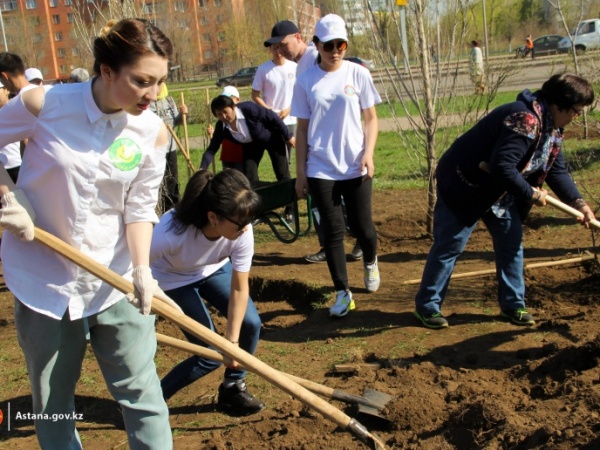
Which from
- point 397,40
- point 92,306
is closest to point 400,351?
point 92,306

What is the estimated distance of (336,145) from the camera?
16.5 feet

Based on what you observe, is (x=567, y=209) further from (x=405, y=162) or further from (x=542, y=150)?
(x=405, y=162)

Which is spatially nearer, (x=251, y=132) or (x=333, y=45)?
(x=333, y=45)

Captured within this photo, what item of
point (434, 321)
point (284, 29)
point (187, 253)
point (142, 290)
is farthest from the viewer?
point (284, 29)

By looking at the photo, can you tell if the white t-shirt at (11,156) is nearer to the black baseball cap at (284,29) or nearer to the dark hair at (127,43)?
the black baseball cap at (284,29)

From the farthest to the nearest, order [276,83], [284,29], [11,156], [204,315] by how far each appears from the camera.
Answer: [276,83]
[284,29]
[11,156]
[204,315]

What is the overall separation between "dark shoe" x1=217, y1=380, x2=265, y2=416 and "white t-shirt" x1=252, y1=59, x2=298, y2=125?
15.3 feet

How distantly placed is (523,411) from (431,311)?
138cm

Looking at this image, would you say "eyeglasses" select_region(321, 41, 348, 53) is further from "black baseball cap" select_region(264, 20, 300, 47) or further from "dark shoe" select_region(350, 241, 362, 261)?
"black baseball cap" select_region(264, 20, 300, 47)

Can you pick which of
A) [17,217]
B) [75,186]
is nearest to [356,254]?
[75,186]

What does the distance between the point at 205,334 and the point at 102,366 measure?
394 millimetres

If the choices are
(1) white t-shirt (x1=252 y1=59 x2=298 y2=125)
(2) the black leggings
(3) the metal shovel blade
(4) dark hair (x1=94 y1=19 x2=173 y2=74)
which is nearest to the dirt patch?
(3) the metal shovel blade

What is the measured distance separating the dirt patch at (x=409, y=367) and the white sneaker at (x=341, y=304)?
0.22 feet

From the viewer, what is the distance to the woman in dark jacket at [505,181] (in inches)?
165
